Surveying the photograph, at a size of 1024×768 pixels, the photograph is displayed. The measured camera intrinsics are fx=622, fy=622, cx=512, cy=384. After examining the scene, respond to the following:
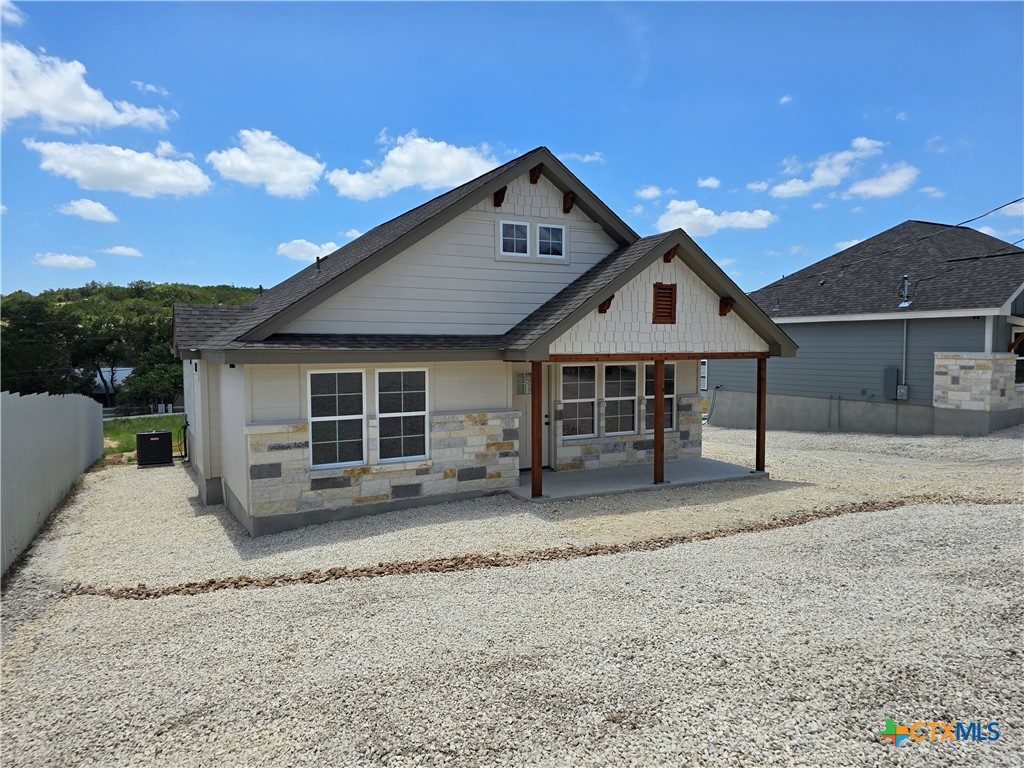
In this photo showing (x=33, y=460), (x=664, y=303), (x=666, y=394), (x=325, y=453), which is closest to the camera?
(x=33, y=460)

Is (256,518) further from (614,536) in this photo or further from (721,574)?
(721,574)

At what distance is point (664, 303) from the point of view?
11.1 m

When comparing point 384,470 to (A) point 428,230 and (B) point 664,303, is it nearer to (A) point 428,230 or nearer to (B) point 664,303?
(A) point 428,230

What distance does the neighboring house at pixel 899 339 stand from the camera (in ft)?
55.7

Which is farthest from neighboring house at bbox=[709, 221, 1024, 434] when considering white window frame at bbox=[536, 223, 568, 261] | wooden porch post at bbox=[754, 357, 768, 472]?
white window frame at bbox=[536, 223, 568, 261]

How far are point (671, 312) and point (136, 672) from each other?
9.29m

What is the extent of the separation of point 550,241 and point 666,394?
4253 millimetres

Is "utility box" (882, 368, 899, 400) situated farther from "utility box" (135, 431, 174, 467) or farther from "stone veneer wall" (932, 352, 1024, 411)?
"utility box" (135, 431, 174, 467)

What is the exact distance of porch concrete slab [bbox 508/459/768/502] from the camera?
35.0 ft

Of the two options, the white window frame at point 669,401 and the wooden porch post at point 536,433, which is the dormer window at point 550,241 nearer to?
the wooden porch post at point 536,433

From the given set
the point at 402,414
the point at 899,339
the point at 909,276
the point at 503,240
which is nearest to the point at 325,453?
the point at 402,414

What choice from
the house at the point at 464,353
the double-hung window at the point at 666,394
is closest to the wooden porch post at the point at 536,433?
the house at the point at 464,353

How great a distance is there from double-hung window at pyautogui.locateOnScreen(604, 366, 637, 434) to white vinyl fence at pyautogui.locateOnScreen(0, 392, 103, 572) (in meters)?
9.65

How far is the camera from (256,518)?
8828 millimetres
